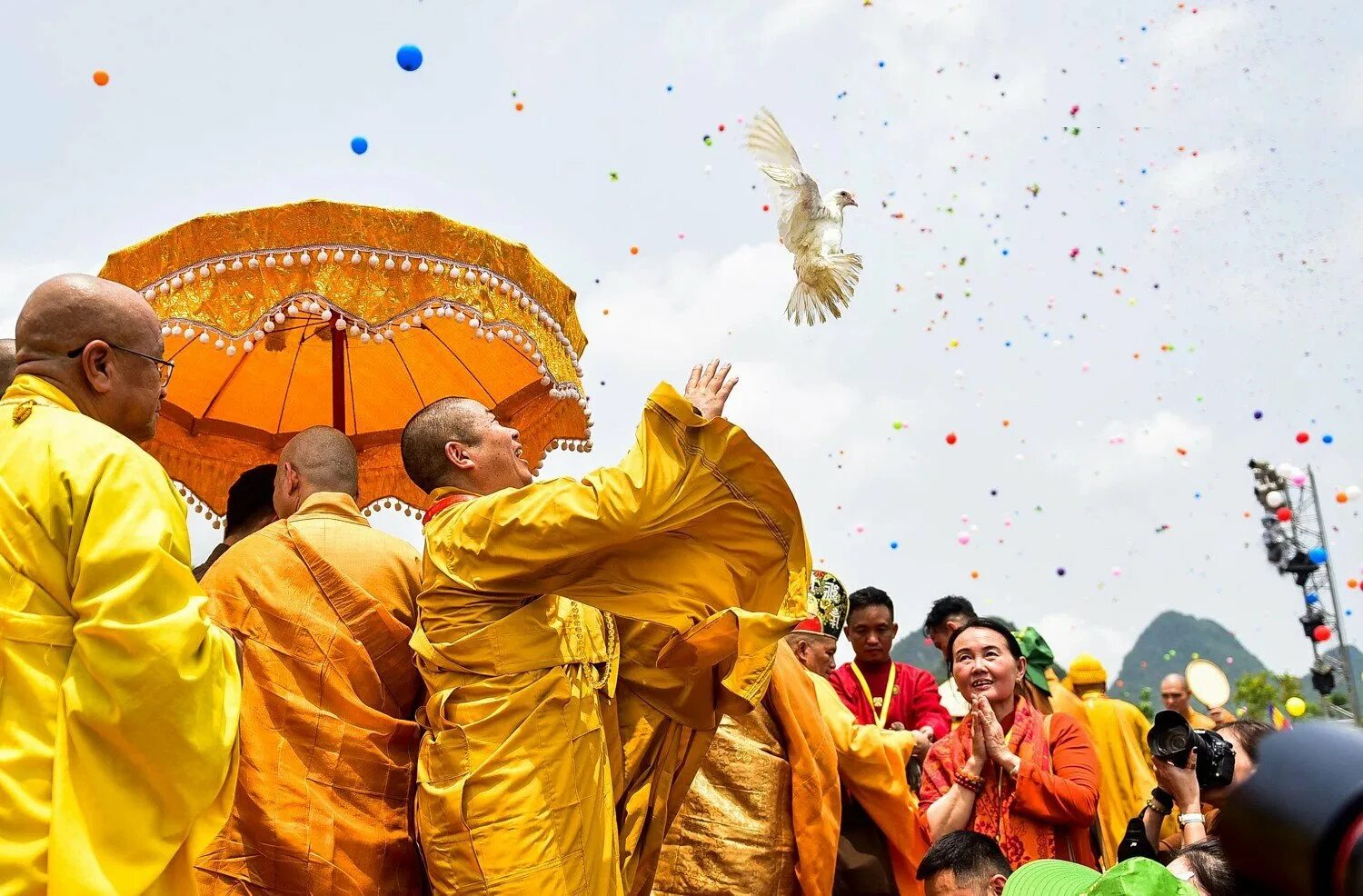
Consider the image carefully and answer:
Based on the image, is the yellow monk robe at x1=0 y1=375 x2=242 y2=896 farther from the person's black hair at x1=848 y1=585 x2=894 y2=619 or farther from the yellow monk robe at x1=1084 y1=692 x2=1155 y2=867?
the yellow monk robe at x1=1084 y1=692 x2=1155 y2=867

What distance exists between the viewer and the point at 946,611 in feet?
23.2

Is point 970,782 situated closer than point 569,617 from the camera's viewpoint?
No

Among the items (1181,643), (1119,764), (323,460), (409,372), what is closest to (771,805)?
(323,460)

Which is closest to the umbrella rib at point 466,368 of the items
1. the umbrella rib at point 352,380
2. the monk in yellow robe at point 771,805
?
the umbrella rib at point 352,380

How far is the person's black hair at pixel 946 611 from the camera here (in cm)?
705

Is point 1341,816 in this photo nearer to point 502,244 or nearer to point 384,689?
point 384,689

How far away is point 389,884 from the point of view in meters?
3.72

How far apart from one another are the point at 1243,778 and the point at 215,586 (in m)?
3.37

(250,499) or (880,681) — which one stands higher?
(250,499)

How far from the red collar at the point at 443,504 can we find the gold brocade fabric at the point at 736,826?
1.39 meters

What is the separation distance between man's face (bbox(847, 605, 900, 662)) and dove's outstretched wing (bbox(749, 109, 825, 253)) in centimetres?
242

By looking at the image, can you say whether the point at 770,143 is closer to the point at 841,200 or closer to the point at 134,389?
the point at 841,200

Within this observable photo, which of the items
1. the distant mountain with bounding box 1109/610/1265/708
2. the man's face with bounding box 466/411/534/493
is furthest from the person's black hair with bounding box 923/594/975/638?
the distant mountain with bounding box 1109/610/1265/708

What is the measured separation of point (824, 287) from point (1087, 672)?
16.2 feet
